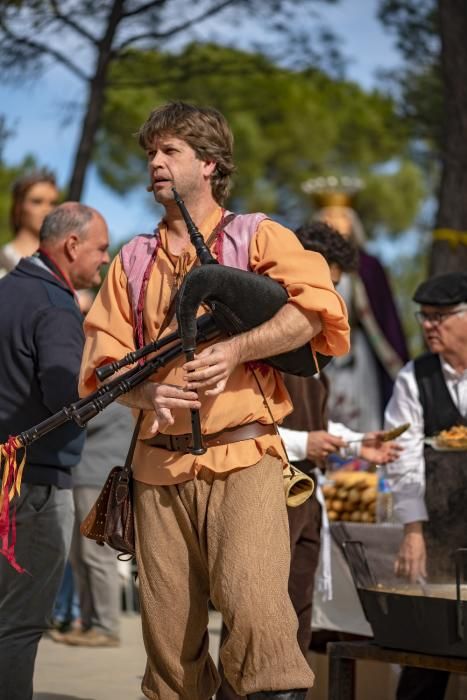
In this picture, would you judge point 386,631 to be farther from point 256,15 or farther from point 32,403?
point 256,15

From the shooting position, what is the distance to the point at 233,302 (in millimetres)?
3637

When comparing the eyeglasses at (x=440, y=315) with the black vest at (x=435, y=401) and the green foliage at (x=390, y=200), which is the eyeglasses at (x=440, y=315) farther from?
the green foliage at (x=390, y=200)

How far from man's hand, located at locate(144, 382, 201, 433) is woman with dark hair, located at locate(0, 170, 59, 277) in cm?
390

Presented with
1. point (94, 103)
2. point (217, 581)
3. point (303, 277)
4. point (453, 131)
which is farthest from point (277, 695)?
point (94, 103)

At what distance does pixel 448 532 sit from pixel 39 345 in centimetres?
179

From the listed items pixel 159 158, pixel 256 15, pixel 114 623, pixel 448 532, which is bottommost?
pixel 114 623

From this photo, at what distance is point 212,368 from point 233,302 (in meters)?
0.21

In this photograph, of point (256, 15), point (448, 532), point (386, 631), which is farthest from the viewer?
point (256, 15)

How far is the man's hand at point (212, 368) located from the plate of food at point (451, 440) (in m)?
1.75

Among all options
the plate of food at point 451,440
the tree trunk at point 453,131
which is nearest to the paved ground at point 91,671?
the plate of food at point 451,440

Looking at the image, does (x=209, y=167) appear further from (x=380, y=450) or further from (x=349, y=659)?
(x=349, y=659)

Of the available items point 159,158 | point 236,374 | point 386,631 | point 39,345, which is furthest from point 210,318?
point 386,631

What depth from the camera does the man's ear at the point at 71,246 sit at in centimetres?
503

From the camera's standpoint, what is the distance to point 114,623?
7.76 metres
